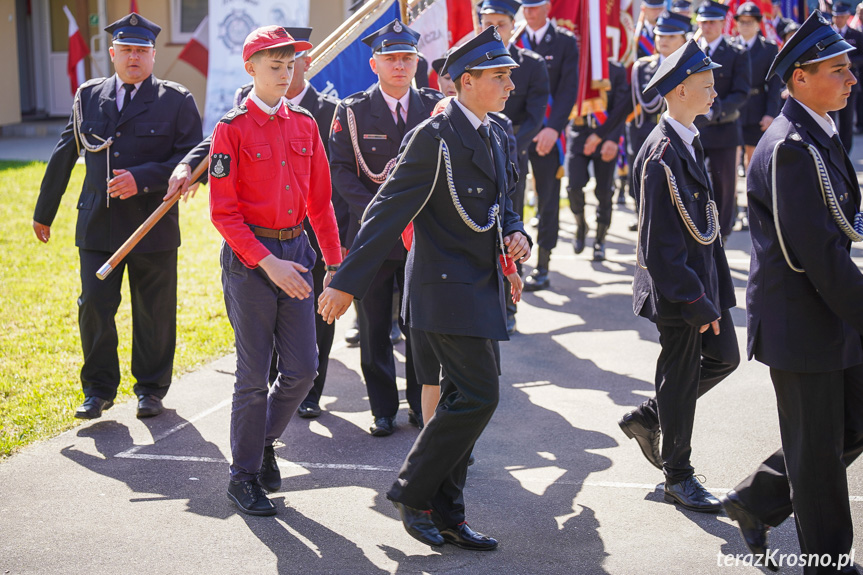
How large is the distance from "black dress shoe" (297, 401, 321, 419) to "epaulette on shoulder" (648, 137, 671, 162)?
103 inches

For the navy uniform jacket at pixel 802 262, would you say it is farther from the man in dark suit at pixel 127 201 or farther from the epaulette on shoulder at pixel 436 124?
the man in dark suit at pixel 127 201

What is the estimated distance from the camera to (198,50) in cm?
1736

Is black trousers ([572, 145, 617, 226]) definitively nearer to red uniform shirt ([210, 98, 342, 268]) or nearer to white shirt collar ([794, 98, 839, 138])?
red uniform shirt ([210, 98, 342, 268])

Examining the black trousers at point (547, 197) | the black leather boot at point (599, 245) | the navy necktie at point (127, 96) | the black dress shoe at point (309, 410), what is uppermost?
the navy necktie at point (127, 96)

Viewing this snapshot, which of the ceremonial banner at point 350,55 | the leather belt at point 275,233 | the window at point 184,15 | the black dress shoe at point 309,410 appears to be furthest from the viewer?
the window at point 184,15

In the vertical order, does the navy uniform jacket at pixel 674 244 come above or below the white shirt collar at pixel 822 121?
below

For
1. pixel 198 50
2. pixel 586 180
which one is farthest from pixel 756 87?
pixel 198 50

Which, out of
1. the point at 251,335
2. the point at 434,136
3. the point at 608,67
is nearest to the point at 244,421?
the point at 251,335

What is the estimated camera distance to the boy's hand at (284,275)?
4484mm

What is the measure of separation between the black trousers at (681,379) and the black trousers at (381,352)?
1.59m

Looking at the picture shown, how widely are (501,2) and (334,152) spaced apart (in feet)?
8.18

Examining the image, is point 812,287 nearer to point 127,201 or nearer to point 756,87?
point 127,201

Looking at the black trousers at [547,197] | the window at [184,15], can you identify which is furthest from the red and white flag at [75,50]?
the black trousers at [547,197]

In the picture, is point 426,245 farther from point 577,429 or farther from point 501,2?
point 501,2
